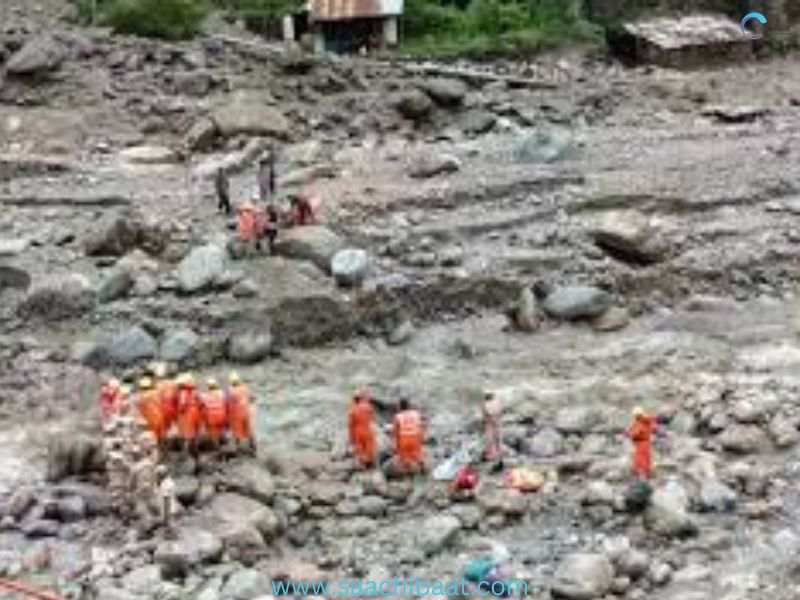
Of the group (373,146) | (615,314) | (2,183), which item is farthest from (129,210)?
(615,314)

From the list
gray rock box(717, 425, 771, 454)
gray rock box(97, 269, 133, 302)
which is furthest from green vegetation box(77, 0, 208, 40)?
gray rock box(717, 425, 771, 454)

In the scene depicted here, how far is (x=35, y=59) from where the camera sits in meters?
32.2

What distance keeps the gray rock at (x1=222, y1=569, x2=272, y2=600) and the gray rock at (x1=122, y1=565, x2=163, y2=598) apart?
0.69m

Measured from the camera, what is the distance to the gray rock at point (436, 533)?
18359 millimetres

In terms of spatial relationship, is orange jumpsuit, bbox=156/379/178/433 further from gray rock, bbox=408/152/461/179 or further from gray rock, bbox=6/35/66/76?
gray rock, bbox=6/35/66/76

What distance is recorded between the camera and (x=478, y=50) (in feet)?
118

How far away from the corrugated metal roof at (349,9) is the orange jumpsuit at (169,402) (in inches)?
685

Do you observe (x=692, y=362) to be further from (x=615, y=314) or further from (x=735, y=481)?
(x=735, y=481)

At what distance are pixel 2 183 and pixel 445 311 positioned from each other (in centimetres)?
879

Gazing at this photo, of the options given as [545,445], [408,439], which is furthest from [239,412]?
[545,445]

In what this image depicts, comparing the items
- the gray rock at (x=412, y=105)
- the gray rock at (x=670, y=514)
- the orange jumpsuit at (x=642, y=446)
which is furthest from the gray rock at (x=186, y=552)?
the gray rock at (x=412, y=105)

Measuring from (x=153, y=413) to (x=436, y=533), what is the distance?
359 centimetres

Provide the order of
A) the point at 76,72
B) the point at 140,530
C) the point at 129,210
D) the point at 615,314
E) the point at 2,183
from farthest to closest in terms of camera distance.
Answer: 1. the point at 76,72
2. the point at 2,183
3. the point at 129,210
4. the point at 615,314
5. the point at 140,530

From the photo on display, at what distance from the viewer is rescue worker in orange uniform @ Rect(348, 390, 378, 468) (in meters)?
19.9
